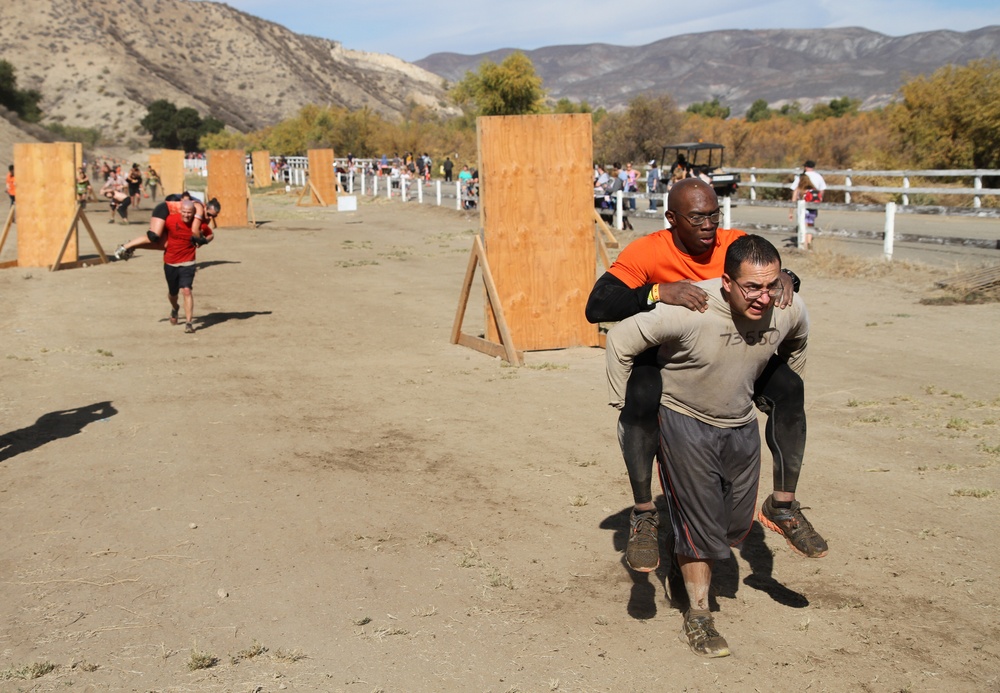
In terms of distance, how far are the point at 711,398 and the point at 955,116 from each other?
31489 mm

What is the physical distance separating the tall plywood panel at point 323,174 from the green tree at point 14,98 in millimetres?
55722

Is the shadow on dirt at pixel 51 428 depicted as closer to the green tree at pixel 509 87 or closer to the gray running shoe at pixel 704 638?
the gray running shoe at pixel 704 638

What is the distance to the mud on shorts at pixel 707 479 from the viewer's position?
14.0 feet

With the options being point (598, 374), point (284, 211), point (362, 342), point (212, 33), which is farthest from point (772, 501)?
point (212, 33)

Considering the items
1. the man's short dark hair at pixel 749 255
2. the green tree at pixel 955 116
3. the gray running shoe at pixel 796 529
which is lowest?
the gray running shoe at pixel 796 529

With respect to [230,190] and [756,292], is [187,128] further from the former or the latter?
[756,292]

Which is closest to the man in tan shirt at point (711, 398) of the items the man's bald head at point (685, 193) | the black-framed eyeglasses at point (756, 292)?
the black-framed eyeglasses at point (756, 292)

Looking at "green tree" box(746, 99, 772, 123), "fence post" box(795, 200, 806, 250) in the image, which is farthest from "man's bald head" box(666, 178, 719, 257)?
"green tree" box(746, 99, 772, 123)

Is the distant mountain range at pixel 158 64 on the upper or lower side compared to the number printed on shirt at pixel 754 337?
upper

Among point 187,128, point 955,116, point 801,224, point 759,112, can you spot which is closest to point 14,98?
point 187,128

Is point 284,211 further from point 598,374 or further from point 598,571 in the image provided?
point 598,571

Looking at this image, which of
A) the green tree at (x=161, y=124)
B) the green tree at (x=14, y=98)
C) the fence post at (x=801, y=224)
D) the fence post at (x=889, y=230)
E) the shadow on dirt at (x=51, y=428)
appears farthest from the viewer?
the green tree at (x=161, y=124)

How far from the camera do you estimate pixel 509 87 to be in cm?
6481

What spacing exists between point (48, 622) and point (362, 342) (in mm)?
7729
